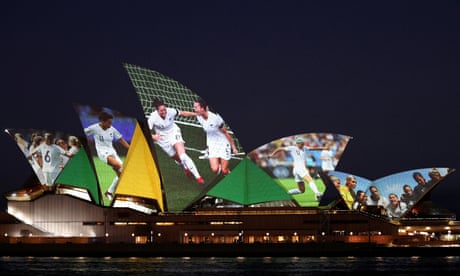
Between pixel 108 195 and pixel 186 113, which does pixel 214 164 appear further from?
pixel 108 195

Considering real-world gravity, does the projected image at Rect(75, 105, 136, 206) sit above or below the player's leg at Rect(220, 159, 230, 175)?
above

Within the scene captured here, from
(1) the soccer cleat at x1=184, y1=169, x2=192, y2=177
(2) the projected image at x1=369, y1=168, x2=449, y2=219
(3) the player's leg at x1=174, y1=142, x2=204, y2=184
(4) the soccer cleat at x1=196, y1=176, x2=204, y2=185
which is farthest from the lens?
(2) the projected image at x1=369, y1=168, x2=449, y2=219

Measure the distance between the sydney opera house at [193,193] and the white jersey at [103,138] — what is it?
22 cm

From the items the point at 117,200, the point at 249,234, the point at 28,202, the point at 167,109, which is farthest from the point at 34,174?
the point at 249,234

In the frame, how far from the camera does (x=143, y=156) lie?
3605 inches

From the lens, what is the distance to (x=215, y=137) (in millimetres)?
91812

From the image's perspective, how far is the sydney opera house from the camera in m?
91.2

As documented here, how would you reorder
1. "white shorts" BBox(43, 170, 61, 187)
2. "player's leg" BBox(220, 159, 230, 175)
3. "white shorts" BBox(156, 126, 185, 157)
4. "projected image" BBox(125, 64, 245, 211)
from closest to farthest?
"projected image" BBox(125, 64, 245, 211)
"white shorts" BBox(156, 126, 185, 157)
"player's leg" BBox(220, 159, 230, 175)
"white shorts" BBox(43, 170, 61, 187)

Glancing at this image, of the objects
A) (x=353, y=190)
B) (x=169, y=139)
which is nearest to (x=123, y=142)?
(x=169, y=139)

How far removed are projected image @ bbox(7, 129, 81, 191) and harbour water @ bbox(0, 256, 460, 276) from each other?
9879 millimetres

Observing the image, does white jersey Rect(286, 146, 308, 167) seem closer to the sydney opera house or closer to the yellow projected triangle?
the sydney opera house

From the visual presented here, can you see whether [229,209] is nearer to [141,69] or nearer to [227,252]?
[227,252]

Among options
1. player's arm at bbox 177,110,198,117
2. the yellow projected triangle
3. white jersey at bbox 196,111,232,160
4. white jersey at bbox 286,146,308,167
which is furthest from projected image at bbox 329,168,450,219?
the yellow projected triangle

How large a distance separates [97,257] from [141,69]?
18.1 m
